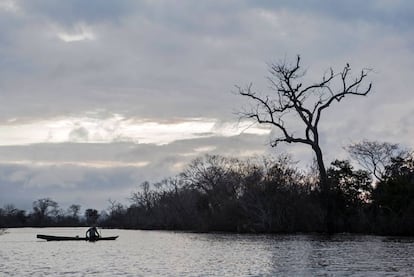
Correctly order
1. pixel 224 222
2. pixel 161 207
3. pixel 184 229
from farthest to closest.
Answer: pixel 161 207, pixel 184 229, pixel 224 222

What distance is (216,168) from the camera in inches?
4373

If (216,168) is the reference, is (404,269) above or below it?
below

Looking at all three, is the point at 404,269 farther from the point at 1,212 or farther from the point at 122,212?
the point at 1,212

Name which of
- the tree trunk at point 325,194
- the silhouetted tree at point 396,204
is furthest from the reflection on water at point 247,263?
the tree trunk at point 325,194

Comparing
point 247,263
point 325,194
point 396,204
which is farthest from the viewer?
point 325,194

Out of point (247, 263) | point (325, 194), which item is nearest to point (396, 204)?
point (325, 194)

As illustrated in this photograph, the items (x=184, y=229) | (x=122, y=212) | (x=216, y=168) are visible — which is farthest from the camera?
(x=122, y=212)

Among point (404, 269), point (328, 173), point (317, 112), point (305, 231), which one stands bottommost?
point (404, 269)

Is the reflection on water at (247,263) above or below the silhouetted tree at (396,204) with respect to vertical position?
below

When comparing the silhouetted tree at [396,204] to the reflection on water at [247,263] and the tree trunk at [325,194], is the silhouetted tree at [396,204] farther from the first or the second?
the reflection on water at [247,263]

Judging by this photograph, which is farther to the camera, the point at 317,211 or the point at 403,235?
the point at 317,211

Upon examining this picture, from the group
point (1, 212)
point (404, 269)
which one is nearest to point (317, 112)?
point (404, 269)

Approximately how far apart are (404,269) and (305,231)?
42943 millimetres

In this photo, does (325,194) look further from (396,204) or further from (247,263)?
(247,263)
